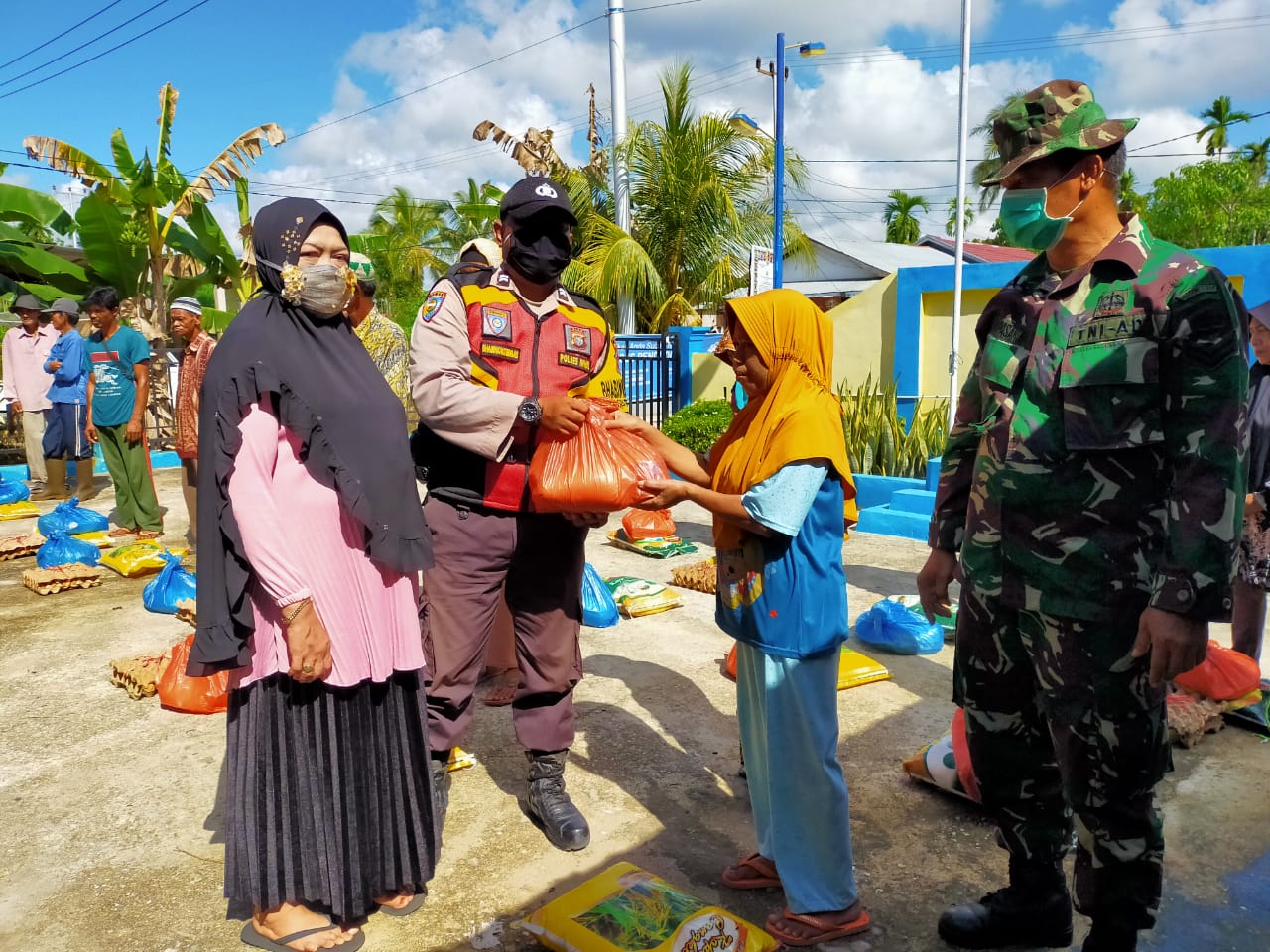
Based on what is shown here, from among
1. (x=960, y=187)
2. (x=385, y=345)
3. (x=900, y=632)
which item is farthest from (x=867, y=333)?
(x=385, y=345)

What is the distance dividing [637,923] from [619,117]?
13.6 metres

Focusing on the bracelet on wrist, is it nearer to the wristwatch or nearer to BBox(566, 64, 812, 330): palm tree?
the wristwatch

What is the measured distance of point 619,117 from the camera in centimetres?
1391

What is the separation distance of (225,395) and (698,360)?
10.2 meters

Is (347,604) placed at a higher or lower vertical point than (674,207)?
lower

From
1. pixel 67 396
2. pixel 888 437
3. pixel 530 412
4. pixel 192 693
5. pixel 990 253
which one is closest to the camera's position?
pixel 530 412

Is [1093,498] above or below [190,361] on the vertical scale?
below

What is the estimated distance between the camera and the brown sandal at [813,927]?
234 cm

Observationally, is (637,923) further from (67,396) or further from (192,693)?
(67,396)

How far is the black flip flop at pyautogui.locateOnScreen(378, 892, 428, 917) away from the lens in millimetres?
2553

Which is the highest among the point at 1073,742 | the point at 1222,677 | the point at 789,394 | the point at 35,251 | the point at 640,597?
the point at 35,251

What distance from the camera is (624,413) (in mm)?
2777

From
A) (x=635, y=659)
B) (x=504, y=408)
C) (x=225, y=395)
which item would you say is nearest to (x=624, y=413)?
(x=504, y=408)

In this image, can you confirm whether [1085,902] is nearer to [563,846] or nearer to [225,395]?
[563,846]
